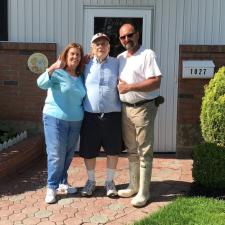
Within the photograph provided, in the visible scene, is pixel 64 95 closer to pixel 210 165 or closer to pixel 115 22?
pixel 210 165

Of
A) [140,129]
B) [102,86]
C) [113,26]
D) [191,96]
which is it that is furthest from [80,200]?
[113,26]

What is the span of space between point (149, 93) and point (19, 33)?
9.25 feet

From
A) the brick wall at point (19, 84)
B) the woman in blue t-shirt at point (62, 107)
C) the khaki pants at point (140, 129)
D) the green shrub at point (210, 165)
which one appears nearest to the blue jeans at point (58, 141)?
the woman in blue t-shirt at point (62, 107)

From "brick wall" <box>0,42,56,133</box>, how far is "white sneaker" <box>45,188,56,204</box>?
2146 millimetres

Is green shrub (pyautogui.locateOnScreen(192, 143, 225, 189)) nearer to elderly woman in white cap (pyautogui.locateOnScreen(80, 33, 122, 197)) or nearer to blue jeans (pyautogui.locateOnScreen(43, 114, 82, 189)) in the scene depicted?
elderly woman in white cap (pyautogui.locateOnScreen(80, 33, 122, 197))

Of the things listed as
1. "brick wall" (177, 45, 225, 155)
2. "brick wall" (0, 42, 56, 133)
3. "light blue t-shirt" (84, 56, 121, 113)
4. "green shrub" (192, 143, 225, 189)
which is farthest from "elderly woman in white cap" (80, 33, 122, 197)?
"brick wall" (0, 42, 56, 133)

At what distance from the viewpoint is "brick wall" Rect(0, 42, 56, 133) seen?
7203 millimetres

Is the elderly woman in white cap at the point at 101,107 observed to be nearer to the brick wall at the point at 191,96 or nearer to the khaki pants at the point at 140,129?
the khaki pants at the point at 140,129

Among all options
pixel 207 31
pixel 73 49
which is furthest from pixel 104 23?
pixel 73 49

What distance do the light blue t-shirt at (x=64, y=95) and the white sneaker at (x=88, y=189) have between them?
2.56ft

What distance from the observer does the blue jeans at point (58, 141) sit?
5.32 m

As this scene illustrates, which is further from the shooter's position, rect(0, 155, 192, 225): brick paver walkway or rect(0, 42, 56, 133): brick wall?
rect(0, 42, 56, 133): brick wall

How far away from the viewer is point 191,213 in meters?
4.97

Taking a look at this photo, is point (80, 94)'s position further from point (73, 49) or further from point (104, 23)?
point (104, 23)
